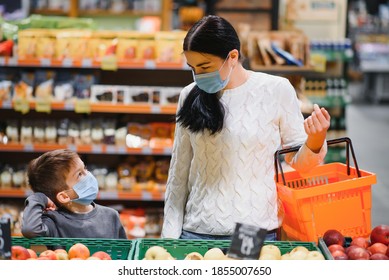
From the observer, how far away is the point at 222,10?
9.66 meters

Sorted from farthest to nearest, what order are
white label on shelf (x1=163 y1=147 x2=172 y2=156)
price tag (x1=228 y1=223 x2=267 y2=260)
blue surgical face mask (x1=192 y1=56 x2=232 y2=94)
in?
1. white label on shelf (x1=163 y1=147 x2=172 y2=156)
2. blue surgical face mask (x1=192 y1=56 x2=232 y2=94)
3. price tag (x1=228 y1=223 x2=267 y2=260)

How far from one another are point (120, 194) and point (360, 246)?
351 centimetres

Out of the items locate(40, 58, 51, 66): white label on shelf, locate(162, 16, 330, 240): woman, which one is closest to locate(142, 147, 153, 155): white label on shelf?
locate(40, 58, 51, 66): white label on shelf

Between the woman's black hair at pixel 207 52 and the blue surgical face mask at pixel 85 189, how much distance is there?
0.54m

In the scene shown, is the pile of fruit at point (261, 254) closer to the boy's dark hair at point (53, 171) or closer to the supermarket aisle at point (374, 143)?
the boy's dark hair at point (53, 171)

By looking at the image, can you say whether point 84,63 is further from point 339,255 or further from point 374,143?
point 374,143

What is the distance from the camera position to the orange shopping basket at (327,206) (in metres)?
2.86

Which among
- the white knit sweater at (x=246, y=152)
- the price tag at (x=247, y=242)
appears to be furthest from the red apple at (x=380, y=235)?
the price tag at (x=247, y=242)

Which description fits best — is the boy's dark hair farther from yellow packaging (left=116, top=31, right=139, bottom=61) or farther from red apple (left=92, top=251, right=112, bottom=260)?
yellow packaging (left=116, top=31, right=139, bottom=61)

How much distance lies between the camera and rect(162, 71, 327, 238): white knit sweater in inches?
118

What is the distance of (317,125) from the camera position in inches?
108

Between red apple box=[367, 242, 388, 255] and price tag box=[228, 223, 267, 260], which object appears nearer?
price tag box=[228, 223, 267, 260]

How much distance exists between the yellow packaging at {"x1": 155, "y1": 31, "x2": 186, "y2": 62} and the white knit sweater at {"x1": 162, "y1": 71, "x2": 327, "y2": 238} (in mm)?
2878
